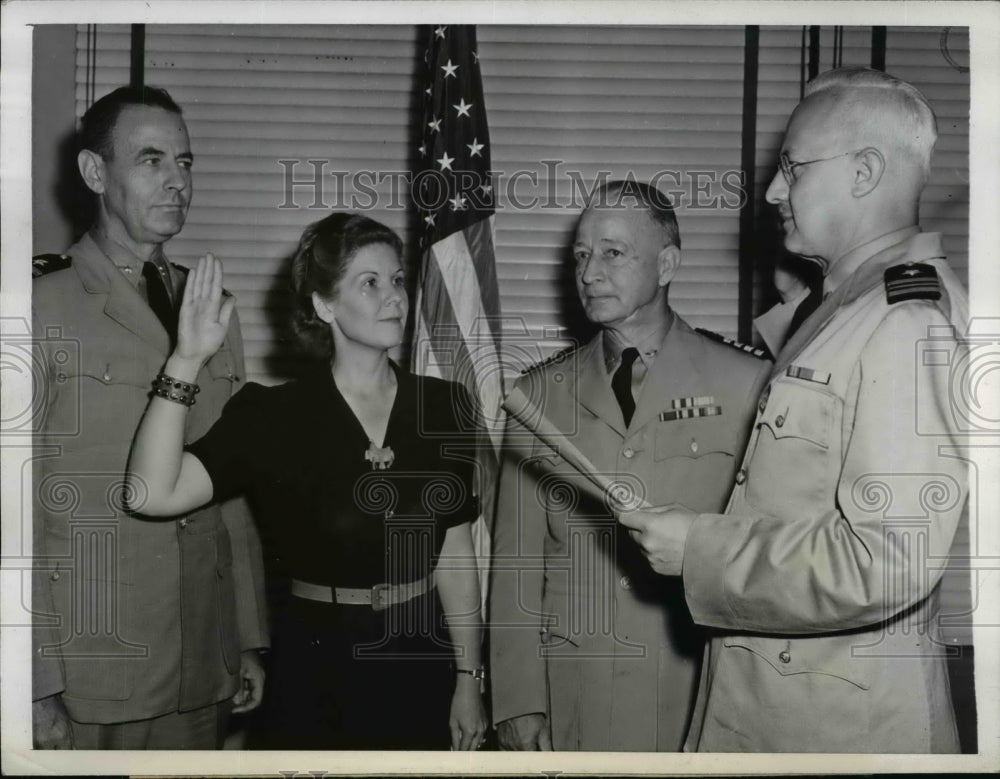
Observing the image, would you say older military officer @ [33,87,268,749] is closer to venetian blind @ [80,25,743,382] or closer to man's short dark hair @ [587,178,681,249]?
venetian blind @ [80,25,743,382]

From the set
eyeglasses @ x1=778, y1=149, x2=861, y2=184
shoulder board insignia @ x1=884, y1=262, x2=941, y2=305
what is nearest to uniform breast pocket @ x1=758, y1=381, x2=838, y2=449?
shoulder board insignia @ x1=884, y1=262, x2=941, y2=305

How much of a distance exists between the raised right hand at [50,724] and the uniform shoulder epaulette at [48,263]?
3.35 ft

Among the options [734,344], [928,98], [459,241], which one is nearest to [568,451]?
[734,344]

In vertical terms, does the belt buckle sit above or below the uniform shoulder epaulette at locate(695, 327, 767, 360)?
below

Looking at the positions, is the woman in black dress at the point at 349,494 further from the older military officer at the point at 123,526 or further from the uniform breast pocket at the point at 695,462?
the uniform breast pocket at the point at 695,462

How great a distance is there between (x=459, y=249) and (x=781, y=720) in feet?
4.34

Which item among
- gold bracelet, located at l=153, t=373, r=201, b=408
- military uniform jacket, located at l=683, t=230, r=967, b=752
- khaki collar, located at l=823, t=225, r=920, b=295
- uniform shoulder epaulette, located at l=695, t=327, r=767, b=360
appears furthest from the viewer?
uniform shoulder epaulette, located at l=695, t=327, r=767, b=360

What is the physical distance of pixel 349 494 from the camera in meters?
2.46

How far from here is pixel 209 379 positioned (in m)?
Answer: 2.48

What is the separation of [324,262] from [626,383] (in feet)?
2.56

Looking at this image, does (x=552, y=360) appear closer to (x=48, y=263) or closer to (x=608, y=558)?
→ (x=608, y=558)

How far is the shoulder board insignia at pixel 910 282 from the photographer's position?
2.17 meters

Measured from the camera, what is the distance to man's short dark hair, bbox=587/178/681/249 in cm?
254

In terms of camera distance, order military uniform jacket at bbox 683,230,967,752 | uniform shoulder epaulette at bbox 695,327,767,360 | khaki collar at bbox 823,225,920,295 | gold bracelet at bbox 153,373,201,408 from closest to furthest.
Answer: military uniform jacket at bbox 683,230,967,752 → khaki collar at bbox 823,225,920,295 → gold bracelet at bbox 153,373,201,408 → uniform shoulder epaulette at bbox 695,327,767,360
